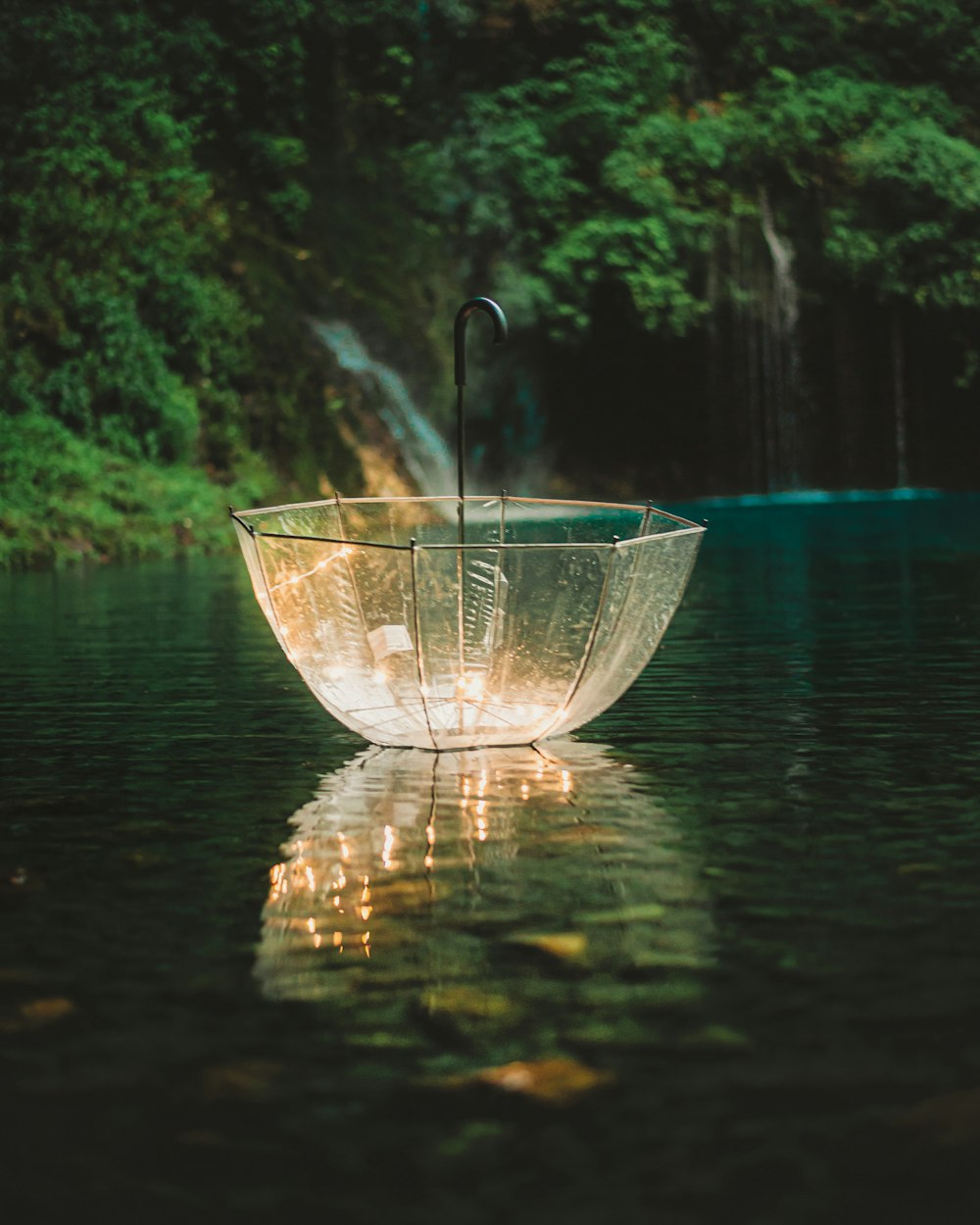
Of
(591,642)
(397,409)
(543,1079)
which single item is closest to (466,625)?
(591,642)

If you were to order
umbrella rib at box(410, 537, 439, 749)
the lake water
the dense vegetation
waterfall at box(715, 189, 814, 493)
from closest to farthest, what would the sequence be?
1. the lake water
2. umbrella rib at box(410, 537, 439, 749)
3. the dense vegetation
4. waterfall at box(715, 189, 814, 493)

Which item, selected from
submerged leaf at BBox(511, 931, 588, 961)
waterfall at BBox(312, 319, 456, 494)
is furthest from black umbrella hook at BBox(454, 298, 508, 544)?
waterfall at BBox(312, 319, 456, 494)

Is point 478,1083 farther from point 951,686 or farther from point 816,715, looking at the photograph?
point 951,686

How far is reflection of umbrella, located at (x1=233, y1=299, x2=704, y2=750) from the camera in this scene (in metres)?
5.64

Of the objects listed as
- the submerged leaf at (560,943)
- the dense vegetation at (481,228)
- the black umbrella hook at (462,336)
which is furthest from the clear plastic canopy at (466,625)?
the dense vegetation at (481,228)

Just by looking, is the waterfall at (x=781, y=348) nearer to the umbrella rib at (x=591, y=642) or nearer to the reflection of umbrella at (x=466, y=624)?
the reflection of umbrella at (x=466, y=624)

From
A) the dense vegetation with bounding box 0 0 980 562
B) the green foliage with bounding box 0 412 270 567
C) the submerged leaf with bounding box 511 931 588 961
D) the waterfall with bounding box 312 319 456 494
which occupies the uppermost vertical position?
the dense vegetation with bounding box 0 0 980 562

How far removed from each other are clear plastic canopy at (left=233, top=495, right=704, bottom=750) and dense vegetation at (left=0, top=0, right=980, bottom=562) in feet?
47.6

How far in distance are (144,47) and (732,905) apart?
27.0m

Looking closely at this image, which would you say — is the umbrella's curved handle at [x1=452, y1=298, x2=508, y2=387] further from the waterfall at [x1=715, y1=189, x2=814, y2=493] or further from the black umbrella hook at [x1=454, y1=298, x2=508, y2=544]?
the waterfall at [x1=715, y1=189, x2=814, y2=493]

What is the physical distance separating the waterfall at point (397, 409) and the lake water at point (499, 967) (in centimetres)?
1961

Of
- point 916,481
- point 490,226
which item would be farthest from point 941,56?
point 490,226

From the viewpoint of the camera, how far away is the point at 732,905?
12.6 feet

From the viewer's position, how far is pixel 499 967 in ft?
11.1
